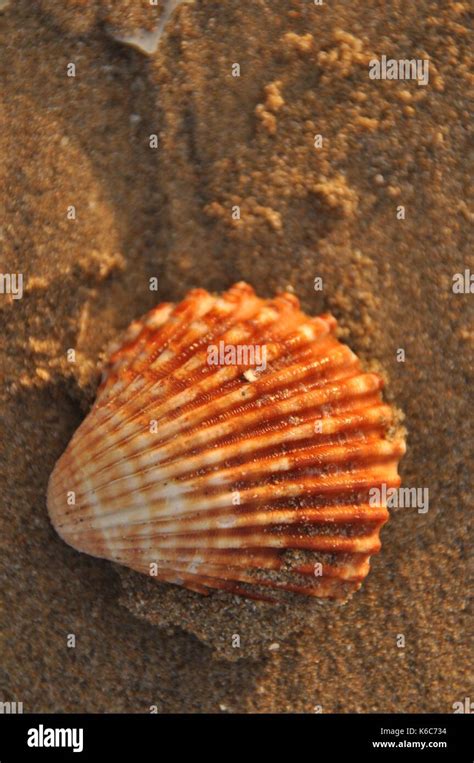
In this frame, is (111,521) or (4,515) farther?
(4,515)

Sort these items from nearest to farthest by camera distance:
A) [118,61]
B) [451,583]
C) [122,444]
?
[122,444] → [118,61] → [451,583]

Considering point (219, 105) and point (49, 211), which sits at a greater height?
point (219, 105)

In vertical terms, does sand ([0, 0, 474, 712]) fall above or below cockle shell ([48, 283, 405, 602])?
above

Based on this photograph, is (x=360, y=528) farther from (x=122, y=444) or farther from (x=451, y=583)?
(x=122, y=444)

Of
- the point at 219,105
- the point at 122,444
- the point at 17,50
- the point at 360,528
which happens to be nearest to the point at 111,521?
the point at 122,444

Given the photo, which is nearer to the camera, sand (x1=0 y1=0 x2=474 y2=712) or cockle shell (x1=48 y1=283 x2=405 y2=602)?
cockle shell (x1=48 y1=283 x2=405 y2=602)
